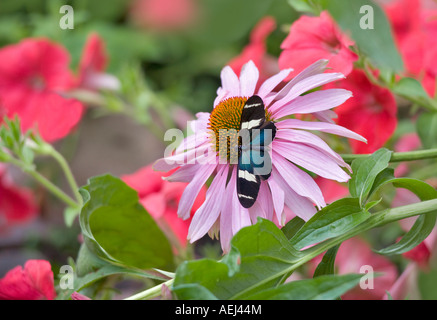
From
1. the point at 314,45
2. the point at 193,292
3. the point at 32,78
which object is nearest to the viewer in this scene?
the point at 193,292

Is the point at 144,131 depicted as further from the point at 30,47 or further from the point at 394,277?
the point at 394,277

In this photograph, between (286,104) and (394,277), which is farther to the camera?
(394,277)

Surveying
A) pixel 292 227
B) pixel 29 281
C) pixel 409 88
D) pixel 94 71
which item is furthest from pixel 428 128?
pixel 94 71

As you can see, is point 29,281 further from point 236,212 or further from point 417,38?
point 417,38

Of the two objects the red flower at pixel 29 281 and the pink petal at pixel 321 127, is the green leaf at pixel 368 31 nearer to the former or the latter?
the pink petal at pixel 321 127
